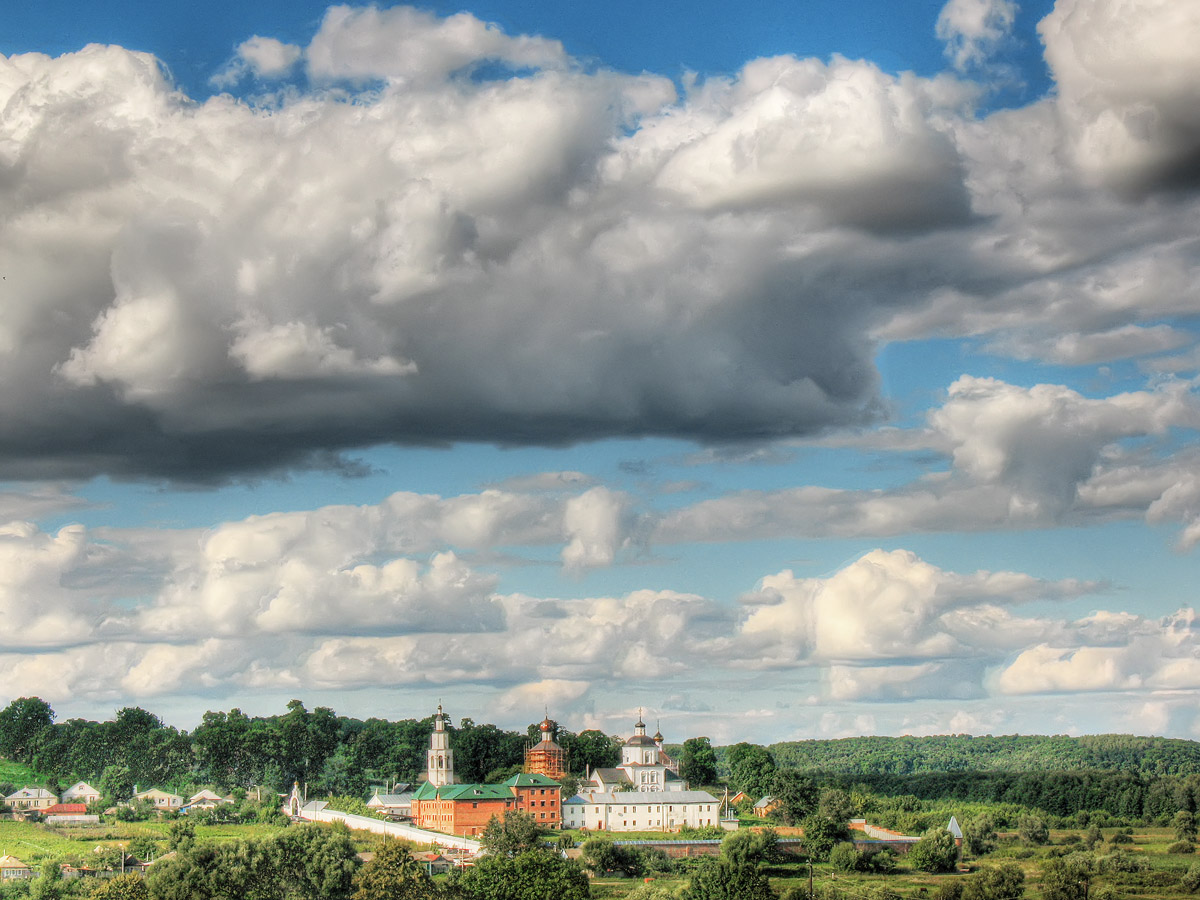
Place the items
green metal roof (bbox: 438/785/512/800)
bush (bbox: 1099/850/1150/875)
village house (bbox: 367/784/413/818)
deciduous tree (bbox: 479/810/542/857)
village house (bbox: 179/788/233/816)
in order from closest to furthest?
1. deciduous tree (bbox: 479/810/542/857)
2. bush (bbox: 1099/850/1150/875)
3. green metal roof (bbox: 438/785/512/800)
4. village house (bbox: 367/784/413/818)
5. village house (bbox: 179/788/233/816)

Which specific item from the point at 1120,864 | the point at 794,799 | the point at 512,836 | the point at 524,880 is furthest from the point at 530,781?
the point at 1120,864

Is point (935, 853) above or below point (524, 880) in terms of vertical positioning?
below

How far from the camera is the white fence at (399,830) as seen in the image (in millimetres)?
105438

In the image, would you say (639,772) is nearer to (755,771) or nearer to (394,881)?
(755,771)

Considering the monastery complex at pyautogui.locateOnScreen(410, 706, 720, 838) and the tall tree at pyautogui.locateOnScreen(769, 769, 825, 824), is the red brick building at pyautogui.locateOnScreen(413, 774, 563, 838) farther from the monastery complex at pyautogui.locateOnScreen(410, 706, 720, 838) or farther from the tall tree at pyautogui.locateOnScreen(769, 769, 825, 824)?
the tall tree at pyautogui.locateOnScreen(769, 769, 825, 824)

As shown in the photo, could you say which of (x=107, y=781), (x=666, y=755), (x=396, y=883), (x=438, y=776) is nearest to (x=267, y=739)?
(x=107, y=781)

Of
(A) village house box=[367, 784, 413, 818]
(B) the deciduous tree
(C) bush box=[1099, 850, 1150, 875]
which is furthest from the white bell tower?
(C) bush box=[1099, 850, 1150, 875]

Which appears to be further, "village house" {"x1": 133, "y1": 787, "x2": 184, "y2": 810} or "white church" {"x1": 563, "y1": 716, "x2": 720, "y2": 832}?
"village house" {"x1": 133, "y1": 787, "x2": 184, "y2": 810}

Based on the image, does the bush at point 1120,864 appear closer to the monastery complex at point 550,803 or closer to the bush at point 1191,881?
the bush at point 1191,881

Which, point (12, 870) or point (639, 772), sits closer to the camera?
point (12, 870)

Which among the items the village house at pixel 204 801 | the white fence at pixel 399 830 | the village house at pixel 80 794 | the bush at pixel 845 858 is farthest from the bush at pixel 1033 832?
the village house at pixel 80 794

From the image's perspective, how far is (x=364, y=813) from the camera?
12800cm

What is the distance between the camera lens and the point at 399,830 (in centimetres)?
11294

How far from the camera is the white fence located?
4151 inches
